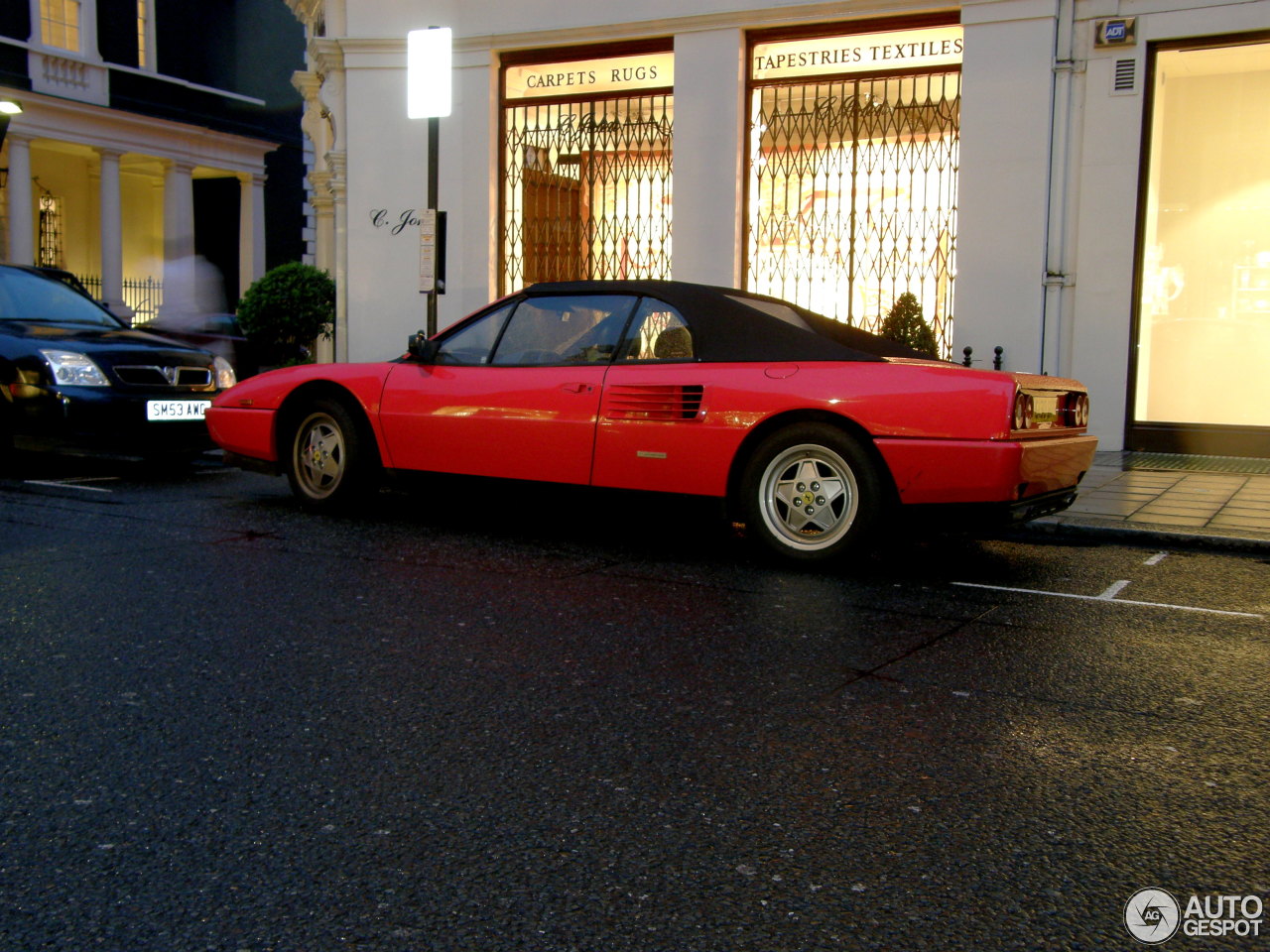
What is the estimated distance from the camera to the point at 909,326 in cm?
1166

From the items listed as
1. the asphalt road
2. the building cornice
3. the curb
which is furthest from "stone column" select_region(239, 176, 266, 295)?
the curb

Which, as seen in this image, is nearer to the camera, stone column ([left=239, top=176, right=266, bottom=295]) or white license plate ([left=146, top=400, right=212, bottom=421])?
white license plate ([left=146, top=400, right=212, bottom=421])

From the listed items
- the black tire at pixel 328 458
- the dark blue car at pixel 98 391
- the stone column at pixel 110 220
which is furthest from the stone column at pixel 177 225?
the black tire at pixel 328 458

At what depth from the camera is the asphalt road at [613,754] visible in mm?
2328

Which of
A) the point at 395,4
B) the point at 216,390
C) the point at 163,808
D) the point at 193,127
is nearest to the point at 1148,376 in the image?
the point at 216,390

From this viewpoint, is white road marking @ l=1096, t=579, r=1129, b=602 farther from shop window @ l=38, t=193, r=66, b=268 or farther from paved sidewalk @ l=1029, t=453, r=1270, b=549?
shop window @ l=38, t=193, r=66, b=268

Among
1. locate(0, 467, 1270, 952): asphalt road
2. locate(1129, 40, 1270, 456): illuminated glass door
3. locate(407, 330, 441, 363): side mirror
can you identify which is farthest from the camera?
locate(1129, 40, 1270, 456): illuminated glass door

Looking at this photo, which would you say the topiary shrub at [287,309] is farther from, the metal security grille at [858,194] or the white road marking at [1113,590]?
the white road marking at [1113,590]

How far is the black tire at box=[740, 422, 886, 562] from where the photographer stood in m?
5.77

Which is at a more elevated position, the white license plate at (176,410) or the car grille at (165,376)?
the car grille at (165,376)

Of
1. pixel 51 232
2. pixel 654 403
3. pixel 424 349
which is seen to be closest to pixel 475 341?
pixel 424 349

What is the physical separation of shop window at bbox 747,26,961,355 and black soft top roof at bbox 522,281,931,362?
6.28 metres

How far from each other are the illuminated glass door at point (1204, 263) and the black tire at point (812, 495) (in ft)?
23.1

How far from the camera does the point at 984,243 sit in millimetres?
12117
